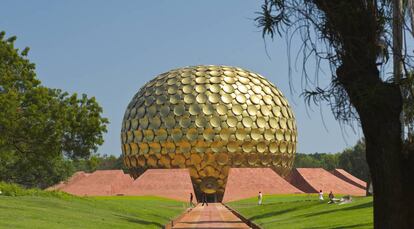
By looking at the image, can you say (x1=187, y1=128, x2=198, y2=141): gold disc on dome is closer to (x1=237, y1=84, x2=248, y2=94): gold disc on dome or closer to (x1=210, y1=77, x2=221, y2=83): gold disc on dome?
(x1=210, y1=77, x2=221, y2=83): gold disc on dome

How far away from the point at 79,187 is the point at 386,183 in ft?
136

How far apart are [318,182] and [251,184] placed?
8.88 meters

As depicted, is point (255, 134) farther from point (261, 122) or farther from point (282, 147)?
→ point (282, 147)

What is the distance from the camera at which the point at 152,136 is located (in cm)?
4669

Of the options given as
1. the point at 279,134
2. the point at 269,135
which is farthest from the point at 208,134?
the point at 279,134

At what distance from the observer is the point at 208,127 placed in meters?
45.2

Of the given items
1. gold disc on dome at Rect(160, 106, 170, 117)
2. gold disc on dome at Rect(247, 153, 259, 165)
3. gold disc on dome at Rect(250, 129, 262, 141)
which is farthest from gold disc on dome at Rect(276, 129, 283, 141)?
gold disc on dome at Rect(160, 106, 170, 117)

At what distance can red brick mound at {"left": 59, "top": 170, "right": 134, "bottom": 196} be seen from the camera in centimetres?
4431

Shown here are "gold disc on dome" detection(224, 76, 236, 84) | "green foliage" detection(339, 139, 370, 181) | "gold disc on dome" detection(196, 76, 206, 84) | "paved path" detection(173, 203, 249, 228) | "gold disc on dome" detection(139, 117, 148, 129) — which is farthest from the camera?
"green foliage" detection(339, 139, 370, 181)

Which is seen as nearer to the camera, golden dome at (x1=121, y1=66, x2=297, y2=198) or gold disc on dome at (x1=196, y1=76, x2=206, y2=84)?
golden dome at (x1=121, y1=66, x2=297, y2=198)

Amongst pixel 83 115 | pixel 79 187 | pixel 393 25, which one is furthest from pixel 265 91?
pixel 393 25

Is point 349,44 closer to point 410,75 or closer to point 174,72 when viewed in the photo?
point 410,75

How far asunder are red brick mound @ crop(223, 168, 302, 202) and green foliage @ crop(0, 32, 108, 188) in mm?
16142

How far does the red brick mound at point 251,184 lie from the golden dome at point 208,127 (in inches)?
119
